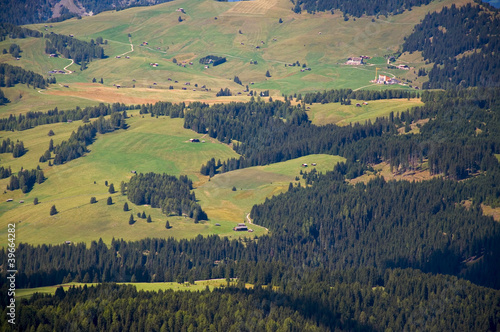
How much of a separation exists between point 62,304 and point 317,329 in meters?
62.1

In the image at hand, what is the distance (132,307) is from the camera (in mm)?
187250

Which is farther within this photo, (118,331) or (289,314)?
(289,314)

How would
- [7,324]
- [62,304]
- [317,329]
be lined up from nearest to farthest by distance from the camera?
1. [7,324]
2. [62,304]
3. [317,329]

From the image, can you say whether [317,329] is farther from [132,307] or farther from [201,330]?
[132,307]

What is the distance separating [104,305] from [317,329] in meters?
52.5

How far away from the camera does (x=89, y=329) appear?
17812 centimetres

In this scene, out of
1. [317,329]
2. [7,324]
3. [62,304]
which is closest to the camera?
[7,324]

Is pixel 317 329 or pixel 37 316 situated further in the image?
pixel 317 329

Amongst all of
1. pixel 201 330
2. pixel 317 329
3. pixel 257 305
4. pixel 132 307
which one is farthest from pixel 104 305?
pixel 317 329

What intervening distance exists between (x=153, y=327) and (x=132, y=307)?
7.56 meters

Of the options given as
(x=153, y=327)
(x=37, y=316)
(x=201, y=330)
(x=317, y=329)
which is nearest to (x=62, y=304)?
(x=37, y=316)

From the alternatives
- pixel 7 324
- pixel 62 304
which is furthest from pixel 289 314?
pixel 7 324

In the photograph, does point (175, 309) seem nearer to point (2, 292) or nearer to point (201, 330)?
point (201, 330)

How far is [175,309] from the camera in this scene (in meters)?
190
